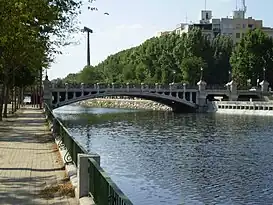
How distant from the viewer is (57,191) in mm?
14234

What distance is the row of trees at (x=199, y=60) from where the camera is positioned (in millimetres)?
109250

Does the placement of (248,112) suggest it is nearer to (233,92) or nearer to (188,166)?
(233,92)

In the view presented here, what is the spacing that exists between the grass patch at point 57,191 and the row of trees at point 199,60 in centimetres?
9441

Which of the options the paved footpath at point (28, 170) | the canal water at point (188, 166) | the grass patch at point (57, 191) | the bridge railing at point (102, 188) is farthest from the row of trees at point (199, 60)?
the bridge railing at point (102, 188)

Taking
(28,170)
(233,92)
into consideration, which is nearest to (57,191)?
(28,170)

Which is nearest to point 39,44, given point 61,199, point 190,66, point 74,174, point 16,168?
point 16,168

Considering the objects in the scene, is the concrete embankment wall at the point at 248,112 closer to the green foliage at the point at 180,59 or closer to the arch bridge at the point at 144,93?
the arch bridge at the point at 144,93

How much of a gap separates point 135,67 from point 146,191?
120313 millimetres

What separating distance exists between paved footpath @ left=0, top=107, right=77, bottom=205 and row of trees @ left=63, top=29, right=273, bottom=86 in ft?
275

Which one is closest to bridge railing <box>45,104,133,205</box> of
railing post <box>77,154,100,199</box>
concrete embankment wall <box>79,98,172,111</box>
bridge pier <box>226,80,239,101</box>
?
railing post <box>77,154,100,199</box>

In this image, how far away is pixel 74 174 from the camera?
15.7 m

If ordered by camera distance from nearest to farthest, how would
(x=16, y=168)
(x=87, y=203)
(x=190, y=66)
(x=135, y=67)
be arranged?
Answer: 1. (x=87, y=203)
2. (x=16, y=168)
3. (x=190, y=66)
4. (x=135, y=67)

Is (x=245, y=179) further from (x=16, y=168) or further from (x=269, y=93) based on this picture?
(x=269, y=93)

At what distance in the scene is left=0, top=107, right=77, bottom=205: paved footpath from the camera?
1337 centimetres
